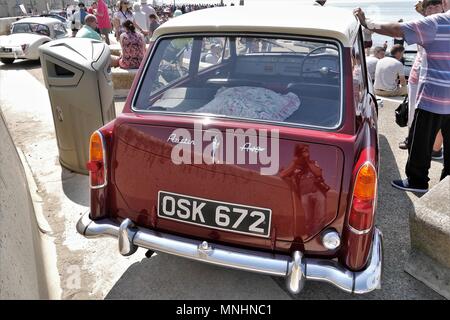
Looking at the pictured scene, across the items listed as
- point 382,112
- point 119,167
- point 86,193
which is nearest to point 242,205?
point 119,167

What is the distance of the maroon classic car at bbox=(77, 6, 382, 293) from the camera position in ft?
6.40

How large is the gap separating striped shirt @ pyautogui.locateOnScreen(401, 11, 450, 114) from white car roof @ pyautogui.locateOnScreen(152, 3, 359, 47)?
918 mm

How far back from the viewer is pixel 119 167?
91.3 inches

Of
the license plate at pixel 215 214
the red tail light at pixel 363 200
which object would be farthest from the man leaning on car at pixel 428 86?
the license plate at pixel 215 214

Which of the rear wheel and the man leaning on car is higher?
the man leaning on car

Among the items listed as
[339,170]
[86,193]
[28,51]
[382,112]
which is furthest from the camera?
[28,51]

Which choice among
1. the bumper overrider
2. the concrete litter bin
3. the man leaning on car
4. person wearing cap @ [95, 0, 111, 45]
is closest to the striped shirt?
the man leaning on car

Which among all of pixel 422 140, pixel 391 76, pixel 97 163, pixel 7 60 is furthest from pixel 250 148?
pixel 7 60

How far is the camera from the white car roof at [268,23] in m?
2.16

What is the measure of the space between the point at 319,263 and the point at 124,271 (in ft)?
4.88

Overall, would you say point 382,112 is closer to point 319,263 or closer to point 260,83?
point 260,83

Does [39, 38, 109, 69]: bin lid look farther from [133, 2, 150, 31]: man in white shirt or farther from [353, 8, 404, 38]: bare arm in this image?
[133, 2, 150, 31]: man in white shirt

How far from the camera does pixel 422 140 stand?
134 inches

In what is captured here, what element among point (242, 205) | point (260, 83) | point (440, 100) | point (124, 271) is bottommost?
point (124, 271)
